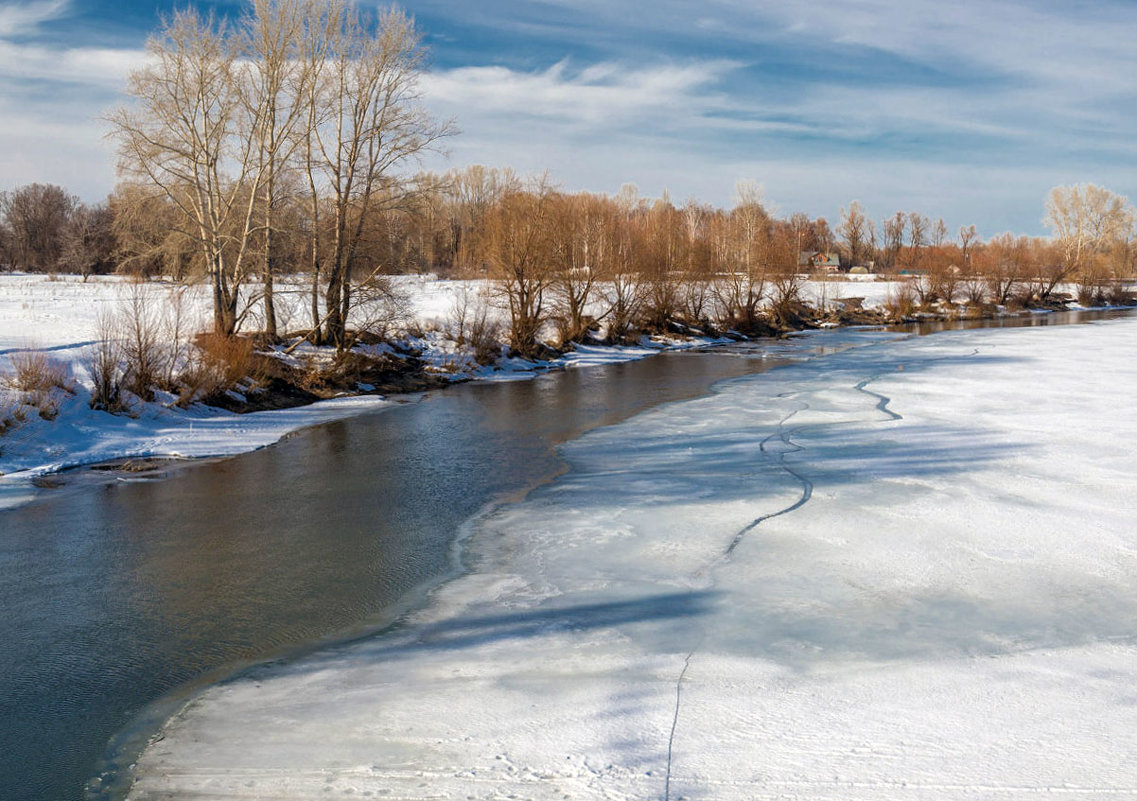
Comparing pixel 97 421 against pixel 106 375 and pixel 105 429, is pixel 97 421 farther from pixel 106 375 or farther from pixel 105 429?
pixel 106 375

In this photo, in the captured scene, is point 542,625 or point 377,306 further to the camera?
point 377,306

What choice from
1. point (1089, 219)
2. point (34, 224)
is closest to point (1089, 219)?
point (1089, 219)

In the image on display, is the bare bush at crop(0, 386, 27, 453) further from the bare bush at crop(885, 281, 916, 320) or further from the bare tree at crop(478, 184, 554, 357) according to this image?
the bare bush at crop(885, 281, 916, 320)

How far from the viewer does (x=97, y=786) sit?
A: 426 cm

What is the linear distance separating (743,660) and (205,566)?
4970mm

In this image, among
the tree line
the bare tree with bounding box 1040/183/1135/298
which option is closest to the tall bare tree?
the bare tree with bounding box 1040/183/1135/298

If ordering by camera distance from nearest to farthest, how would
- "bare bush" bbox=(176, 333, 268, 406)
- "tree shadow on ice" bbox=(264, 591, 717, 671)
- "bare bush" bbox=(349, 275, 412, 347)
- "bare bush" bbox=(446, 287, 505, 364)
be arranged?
"tree shadow on ice" bbox=(264, 591, 717, 671) < "bare bush" bbox=(176, 333, 268, 406) < "bare bush" bbox=(349, 275, 412, 347) < "bare bush" bbox=(446, 287, 505, 364)

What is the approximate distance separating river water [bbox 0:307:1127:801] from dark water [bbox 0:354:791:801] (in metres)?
0.02

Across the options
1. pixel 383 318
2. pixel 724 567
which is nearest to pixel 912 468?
pixel 724 567

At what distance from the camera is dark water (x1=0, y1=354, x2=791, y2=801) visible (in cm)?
517

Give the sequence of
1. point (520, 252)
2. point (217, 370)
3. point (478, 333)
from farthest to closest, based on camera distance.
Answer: point (520, 252)
point (478, 333)
point (217, 370)

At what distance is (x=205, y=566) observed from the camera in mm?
7723

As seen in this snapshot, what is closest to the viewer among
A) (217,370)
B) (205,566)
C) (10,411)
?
(205,566)

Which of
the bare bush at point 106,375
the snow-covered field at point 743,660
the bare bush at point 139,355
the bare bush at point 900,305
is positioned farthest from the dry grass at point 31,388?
the bare bush at point 900,305
